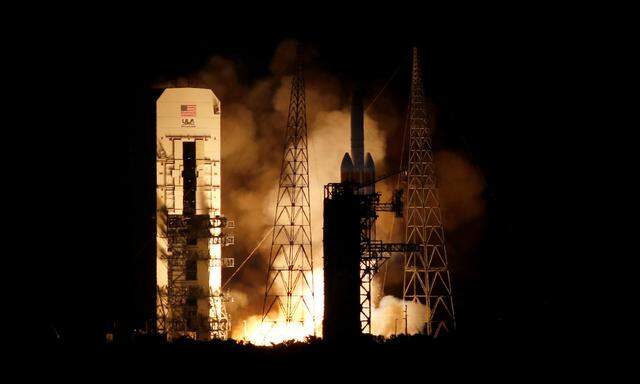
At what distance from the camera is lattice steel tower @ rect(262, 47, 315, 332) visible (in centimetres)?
4358

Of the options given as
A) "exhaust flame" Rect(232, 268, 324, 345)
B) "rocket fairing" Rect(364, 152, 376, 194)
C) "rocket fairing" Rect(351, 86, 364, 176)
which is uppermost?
"rocket fairing" Rect(351, 86, 364, 176)

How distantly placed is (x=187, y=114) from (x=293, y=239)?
5.28 metres

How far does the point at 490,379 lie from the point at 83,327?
1828 cm

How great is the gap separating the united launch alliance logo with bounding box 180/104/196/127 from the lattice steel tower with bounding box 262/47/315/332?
3111 mm

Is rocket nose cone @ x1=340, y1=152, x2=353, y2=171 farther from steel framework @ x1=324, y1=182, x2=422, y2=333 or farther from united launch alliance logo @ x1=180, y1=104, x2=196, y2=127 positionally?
united launch alliance logo @ x1=180, y1=104, x2=196, y2=127

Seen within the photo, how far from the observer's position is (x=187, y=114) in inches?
1762

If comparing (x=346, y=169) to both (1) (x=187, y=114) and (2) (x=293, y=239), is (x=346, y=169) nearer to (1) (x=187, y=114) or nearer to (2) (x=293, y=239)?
(2) (x=293, y=239)

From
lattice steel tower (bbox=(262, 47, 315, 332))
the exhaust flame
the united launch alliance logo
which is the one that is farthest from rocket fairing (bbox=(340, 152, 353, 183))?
the united launch alliance logo

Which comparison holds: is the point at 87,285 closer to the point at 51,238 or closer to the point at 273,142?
the point at 51,238

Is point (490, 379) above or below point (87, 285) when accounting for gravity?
below

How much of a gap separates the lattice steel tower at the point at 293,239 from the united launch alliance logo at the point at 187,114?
10.2 ft

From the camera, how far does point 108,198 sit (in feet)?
160

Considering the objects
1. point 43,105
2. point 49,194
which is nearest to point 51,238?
point 49,194

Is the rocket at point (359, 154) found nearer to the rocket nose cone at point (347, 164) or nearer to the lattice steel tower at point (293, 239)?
the rocket nose cone at point (347, 164)
